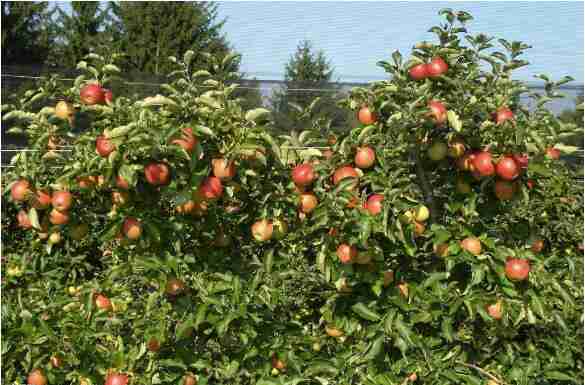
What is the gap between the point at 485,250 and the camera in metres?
1.76

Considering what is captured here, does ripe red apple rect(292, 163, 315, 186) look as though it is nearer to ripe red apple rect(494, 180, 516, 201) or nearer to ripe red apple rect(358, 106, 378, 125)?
ripe red apple rect(358, 106, 378, 125)

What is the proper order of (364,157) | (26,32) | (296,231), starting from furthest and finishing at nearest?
1. (26,32)
2. (296,231)
3. (364,157)

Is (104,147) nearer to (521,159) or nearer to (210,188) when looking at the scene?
(210,188)

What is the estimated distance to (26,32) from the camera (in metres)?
14.9

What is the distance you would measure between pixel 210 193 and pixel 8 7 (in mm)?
14583

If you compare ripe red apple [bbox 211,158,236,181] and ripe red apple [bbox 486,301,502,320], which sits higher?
ripe red apple [bbox 211,158,236,181]

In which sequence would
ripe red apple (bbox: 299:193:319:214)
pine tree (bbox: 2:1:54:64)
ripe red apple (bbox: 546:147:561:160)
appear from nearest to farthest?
ripe red apple (bbox: 299:193:319:214) → ripe red apple (bbox: 546:147:561:160) → pine tree (bbox: 2:1:54:64)

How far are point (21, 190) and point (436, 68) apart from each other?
1165 mm

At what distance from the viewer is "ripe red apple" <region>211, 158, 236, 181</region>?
157cm

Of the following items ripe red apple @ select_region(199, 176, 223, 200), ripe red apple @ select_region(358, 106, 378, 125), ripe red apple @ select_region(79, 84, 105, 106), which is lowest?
ripe red apple @ select_region(199, 176, 223, 200)

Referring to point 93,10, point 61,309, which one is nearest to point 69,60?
point 93,10

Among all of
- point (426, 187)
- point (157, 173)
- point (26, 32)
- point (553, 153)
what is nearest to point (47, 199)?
point (157, 173)

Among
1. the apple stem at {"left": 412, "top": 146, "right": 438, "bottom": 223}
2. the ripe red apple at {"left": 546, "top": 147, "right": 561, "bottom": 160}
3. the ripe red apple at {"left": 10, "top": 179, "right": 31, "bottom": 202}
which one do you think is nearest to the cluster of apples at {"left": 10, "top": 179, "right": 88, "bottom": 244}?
the ripe red apple at {"left": 10, "top": 179, "right": 31, "bottom": 202}

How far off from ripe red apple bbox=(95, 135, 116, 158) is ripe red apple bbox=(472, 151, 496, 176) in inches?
35.8
